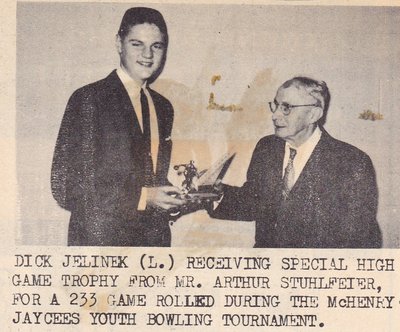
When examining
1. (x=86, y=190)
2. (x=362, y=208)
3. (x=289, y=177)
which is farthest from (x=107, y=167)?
(x=362, y=208)

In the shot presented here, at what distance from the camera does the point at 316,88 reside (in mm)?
2547

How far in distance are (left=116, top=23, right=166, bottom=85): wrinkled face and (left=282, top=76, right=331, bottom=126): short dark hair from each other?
0.54m

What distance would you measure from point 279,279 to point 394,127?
79 centimetres

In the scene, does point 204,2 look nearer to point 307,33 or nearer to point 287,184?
point 307,33

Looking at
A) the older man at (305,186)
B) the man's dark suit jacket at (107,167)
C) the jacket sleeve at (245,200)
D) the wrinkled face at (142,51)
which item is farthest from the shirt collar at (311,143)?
the wrinkled face at (142,51)

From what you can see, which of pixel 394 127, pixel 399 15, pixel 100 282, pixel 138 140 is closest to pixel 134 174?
pixel 138 140

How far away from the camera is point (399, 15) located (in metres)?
2.57

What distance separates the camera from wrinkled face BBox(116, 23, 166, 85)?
2.55 metres

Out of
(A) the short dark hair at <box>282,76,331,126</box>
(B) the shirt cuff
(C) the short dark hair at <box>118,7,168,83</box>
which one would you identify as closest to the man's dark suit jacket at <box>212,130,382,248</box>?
(A) the short dark hair at <box>282,76,331,126</box>

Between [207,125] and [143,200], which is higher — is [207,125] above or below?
above

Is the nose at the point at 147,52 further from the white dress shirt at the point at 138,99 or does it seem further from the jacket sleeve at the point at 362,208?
the jacket sleeve at the point at 362,208

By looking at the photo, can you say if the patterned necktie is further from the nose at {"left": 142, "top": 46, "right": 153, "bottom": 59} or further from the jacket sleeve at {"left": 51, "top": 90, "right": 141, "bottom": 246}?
the nose at {"left": 142, "top": 46, "right": 153, "bottom": 59}

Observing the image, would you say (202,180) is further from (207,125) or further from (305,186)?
(305,186)

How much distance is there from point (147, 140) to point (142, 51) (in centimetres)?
37
